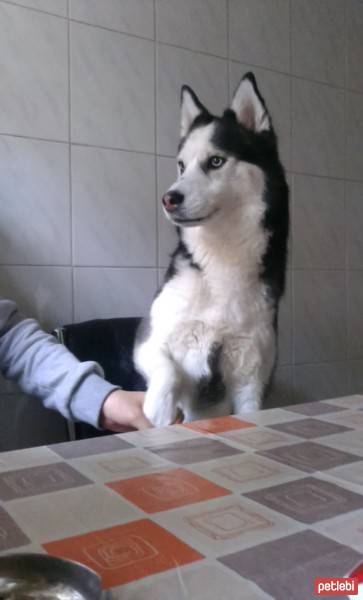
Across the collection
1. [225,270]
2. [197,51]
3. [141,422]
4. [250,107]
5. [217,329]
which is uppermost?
[197,51]

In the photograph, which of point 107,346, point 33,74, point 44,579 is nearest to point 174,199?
point 107,346

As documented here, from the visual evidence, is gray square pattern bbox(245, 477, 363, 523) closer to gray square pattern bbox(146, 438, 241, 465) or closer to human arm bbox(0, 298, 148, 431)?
gray square pattern bbox(146, 438, 241, 465)

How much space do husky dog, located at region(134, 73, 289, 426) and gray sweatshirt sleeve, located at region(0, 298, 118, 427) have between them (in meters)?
0.20

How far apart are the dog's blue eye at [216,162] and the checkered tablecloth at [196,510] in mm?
761

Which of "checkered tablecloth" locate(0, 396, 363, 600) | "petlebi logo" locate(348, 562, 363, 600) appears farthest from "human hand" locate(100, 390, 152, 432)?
"petlebi logo" locate(348, 562, 363, 600)

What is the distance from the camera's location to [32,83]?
148cm

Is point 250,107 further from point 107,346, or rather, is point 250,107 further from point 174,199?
point 107,346

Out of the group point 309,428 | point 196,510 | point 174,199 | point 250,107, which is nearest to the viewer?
point 196,510

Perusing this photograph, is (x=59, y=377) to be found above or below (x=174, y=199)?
below

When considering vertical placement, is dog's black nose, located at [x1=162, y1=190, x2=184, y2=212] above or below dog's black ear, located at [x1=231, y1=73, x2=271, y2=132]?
below

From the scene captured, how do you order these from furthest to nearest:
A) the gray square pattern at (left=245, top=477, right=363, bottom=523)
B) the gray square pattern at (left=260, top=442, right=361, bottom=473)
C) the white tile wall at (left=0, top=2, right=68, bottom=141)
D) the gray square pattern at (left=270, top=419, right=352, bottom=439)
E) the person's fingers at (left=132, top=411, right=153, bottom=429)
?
1. the white tile wall at (left=0, top=2, right=68, bottom=141)
2. the person's fingers at (left=132, top=411, right=153, bottom=429)
3. the gray square pattern at (left=270, top=419, right=352, bottom=439)
4. the gray square pattern at (left=260, top=442, right=361, bottom=473)
5. the gray square pattern at (left=245, top=477, right=363, bottom=523)

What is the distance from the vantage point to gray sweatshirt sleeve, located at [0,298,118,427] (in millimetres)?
927

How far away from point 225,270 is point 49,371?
0.47 meters

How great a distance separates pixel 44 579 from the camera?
28 cm
